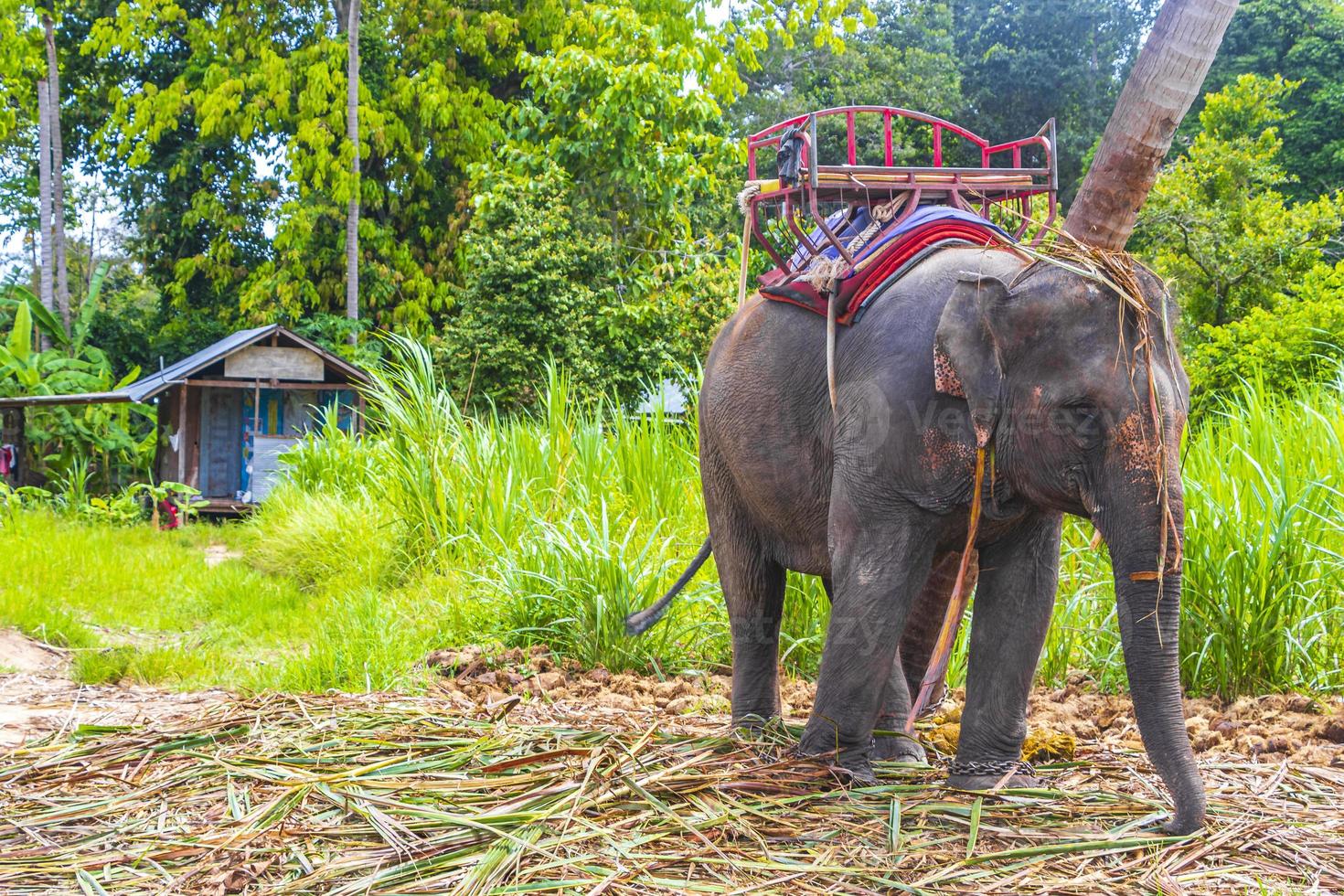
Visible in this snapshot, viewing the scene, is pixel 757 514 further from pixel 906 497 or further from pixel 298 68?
pixel 298 68

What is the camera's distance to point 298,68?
2022cm

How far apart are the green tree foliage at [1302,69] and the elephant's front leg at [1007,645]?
71.8 feet

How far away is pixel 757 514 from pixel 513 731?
3.43ft

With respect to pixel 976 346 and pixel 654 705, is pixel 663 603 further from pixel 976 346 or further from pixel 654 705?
pixel 976 346

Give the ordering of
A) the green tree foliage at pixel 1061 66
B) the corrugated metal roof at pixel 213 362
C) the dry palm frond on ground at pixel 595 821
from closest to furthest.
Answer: the dry palm frond on ground at pixel 595 821 → the corrugated metal roof at pixel 213 362 → the green tree foliage at pixel 1061 66

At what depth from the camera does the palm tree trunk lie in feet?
61.1

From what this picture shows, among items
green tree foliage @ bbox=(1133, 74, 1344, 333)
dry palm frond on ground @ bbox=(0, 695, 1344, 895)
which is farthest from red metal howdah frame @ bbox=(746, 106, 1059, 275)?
green tree foliage @ bbox=(1133, 74, 1344, 333)

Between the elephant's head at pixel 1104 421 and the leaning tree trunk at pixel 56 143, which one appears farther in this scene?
the leaning tree trunk at pixel 56 143

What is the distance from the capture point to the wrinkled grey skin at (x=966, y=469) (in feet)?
9.49

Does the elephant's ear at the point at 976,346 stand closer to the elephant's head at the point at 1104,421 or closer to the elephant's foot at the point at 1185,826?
the elephant's head at the point at 1104,421

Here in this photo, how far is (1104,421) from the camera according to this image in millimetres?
2881

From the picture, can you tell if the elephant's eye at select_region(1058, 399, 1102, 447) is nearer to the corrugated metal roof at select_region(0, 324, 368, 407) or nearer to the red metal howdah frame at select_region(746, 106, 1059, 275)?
the red metal howdah frame at select_region(746, 106, 1059, 275)

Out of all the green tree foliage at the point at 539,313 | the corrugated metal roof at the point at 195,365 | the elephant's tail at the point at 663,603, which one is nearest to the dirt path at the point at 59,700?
the elephant's tail at the point at 663,603

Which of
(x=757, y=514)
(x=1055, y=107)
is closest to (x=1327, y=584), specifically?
(x=757, y=514)
